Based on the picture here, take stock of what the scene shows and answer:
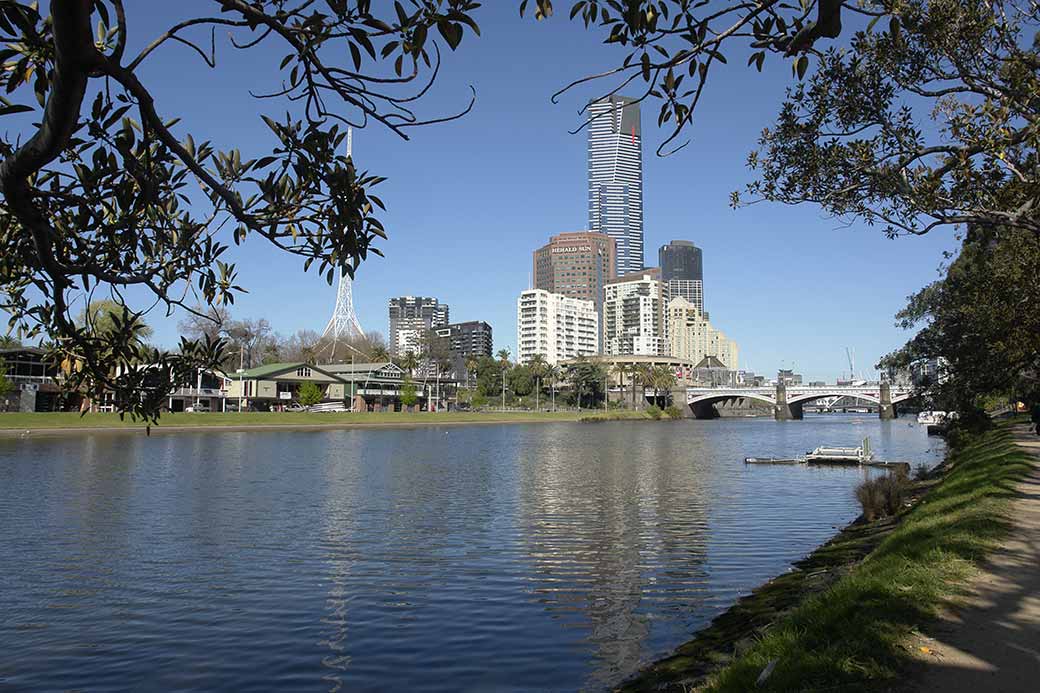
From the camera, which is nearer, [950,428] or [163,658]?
[163,658]

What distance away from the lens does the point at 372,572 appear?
20.2 meters

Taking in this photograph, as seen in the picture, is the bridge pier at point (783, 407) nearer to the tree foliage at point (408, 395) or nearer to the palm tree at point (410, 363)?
the tree foliage at point (408, 395)

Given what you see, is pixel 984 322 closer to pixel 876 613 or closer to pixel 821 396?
pixel 876 613

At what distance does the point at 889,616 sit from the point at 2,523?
91.3 feet

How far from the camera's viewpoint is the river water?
44.7ft

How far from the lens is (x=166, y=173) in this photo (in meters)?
6.92

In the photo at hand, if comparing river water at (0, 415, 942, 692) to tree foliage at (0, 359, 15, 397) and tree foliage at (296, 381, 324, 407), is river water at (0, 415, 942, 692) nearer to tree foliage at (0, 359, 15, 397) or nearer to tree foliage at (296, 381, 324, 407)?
tree foliage at (0, 359, 15, 397)

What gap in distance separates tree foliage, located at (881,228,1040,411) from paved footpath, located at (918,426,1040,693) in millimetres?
6894

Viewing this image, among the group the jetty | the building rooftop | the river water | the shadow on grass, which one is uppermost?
the building rooftop

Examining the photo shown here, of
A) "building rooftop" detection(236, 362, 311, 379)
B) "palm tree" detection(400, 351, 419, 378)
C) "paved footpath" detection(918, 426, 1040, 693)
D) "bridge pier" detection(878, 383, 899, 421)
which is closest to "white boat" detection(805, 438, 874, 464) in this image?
"paved footpath" detection(918, 426, 1040, 693)

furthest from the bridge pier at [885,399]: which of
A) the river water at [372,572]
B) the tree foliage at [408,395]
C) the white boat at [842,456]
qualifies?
the river water at [372,572]

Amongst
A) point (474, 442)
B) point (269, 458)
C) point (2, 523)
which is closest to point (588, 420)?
point (474, 442)

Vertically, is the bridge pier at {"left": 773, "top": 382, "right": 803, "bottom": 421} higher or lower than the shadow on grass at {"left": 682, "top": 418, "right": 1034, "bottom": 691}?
higher

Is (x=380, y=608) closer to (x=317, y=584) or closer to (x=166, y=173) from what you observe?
(x=317, y=584)
